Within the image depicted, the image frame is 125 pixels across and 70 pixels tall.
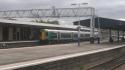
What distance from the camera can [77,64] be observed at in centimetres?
2408

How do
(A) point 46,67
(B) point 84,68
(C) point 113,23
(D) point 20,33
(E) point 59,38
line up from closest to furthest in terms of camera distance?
1. (A) point 46,67
2. (B) point 84,68
3. (D) point 20,33
4. (E) point 59,38
5. (C) point 113,23

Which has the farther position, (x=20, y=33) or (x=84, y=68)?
(x=20, y=33)

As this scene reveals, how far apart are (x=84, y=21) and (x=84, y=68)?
1961 inches

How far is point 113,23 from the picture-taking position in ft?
234

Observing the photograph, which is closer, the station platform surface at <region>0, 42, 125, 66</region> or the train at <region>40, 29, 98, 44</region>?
the station platform surface at <region>0, 42, 125, 66</region>

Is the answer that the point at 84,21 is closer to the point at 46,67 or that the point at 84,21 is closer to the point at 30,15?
the point at 30,15

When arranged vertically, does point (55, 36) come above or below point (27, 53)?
above

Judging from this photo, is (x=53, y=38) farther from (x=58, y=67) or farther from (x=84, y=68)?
(x=58, y=67)

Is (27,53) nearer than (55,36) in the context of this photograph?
Yes

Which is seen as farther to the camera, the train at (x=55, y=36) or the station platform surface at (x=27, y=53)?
the train at (x=55, y=36)

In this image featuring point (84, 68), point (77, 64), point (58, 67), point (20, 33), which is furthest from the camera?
point (20, 33)

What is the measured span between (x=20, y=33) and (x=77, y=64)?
3556 centimetres

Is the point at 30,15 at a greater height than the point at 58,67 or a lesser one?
greater

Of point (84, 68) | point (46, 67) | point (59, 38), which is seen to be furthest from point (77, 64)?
point (59, 38)
